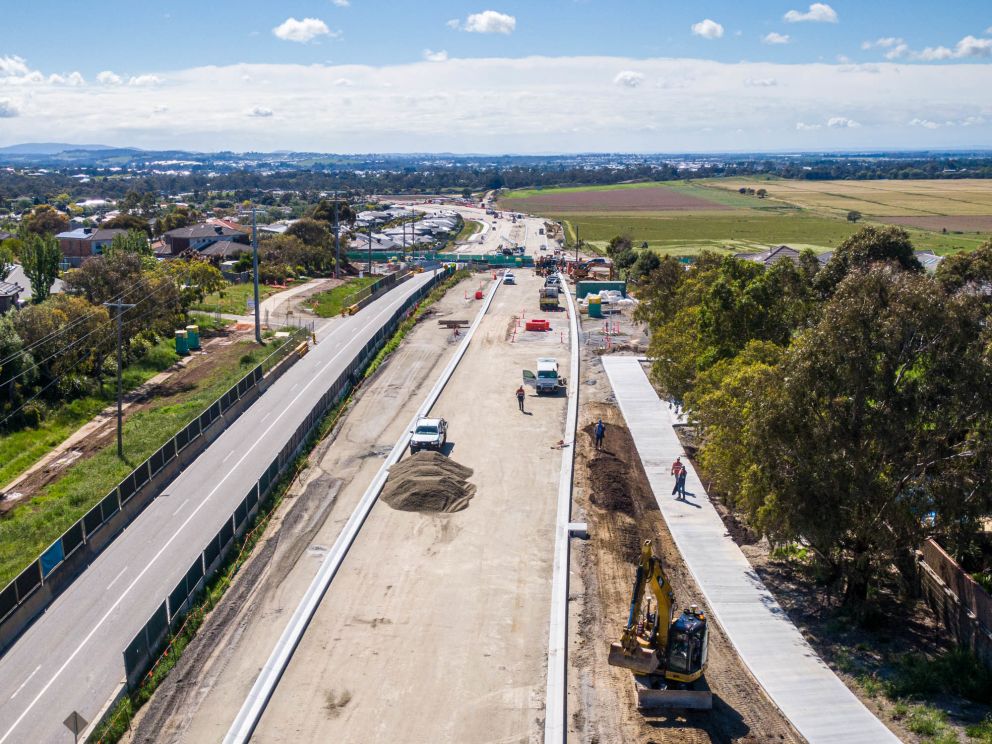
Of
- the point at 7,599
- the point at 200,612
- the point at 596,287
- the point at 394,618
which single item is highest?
the point at 596,287

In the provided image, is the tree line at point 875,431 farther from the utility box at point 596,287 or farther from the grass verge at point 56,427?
the utility box at point 596,287

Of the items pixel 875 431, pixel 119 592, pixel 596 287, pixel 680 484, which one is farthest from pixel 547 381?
pixel 596 287

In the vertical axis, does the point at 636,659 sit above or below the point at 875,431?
below

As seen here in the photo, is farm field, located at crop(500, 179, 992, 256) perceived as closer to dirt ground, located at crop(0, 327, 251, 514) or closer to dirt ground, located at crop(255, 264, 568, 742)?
dirt ground, located at crop(0, 327, 251, 514)

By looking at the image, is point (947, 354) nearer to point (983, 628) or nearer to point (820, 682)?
point (983, 628)

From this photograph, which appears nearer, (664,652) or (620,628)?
(664,652)

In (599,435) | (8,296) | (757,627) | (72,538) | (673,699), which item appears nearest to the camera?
(673,699)

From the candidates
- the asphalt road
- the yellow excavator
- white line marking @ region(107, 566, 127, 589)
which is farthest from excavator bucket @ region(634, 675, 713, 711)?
white line marking @ region(107, 566, 127, 589)

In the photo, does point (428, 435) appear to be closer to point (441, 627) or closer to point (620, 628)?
point (441, 627)
